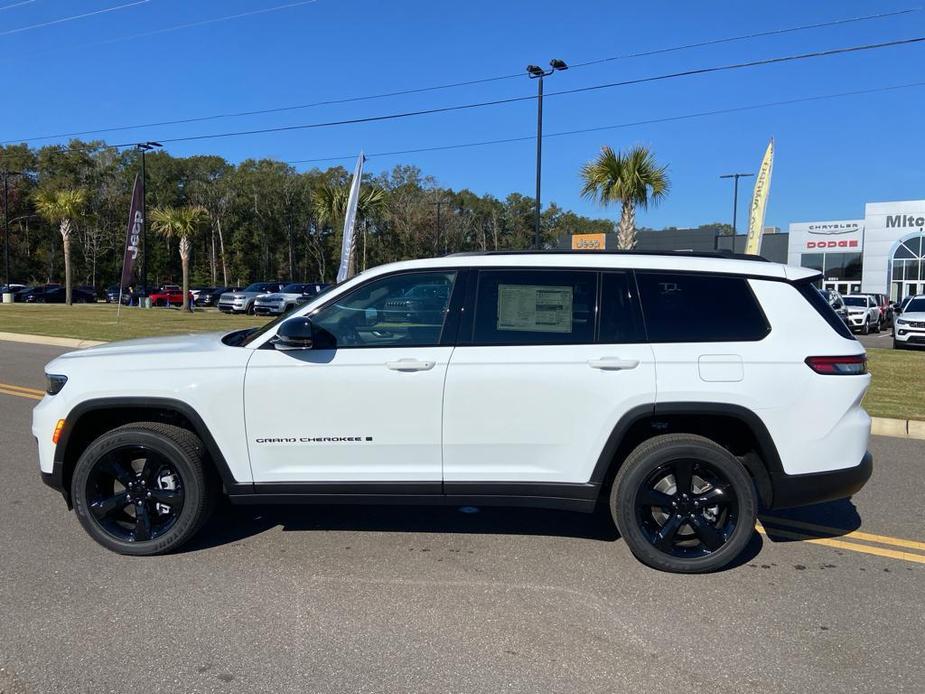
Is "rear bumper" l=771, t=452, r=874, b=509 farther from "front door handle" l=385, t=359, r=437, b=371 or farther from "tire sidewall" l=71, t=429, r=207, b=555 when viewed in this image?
"tire sidewall" l=71, t=429, r=207, b=555

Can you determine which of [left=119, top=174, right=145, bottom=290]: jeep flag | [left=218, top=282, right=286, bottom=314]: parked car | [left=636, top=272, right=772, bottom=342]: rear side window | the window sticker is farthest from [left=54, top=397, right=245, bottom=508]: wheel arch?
[left=218, top=282, right=286, bottom=314]: parked car

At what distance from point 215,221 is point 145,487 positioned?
77188 mm

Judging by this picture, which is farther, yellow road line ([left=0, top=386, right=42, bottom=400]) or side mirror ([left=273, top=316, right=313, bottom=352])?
yellow road line ([left=0, top=386, right=42, bottom=400])

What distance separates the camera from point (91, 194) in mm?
68250

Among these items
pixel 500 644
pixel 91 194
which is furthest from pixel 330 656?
pixel 91 194

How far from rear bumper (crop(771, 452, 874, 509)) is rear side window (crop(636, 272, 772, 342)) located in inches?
32.7

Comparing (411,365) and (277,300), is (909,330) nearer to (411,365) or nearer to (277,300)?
(411,365)

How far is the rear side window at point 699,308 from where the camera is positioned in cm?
409

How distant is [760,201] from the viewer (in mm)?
16375

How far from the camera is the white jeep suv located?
4.02m

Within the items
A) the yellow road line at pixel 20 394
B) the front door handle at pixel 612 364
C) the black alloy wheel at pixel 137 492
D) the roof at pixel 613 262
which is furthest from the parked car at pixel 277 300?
the front door handle at pixel 612 364

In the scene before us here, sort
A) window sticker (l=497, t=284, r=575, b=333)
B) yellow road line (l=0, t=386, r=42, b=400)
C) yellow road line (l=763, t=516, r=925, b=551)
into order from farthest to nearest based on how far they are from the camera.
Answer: yellow road line (l=0, t=386, r=42, b=400) < yellow road line (l=763, t=516, r=925, b=551) < window sticker (l=497, t=284, r=575, b=333)

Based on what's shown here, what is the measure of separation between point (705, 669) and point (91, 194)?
250 feet

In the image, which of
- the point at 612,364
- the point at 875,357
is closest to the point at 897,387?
the point at 875,357
